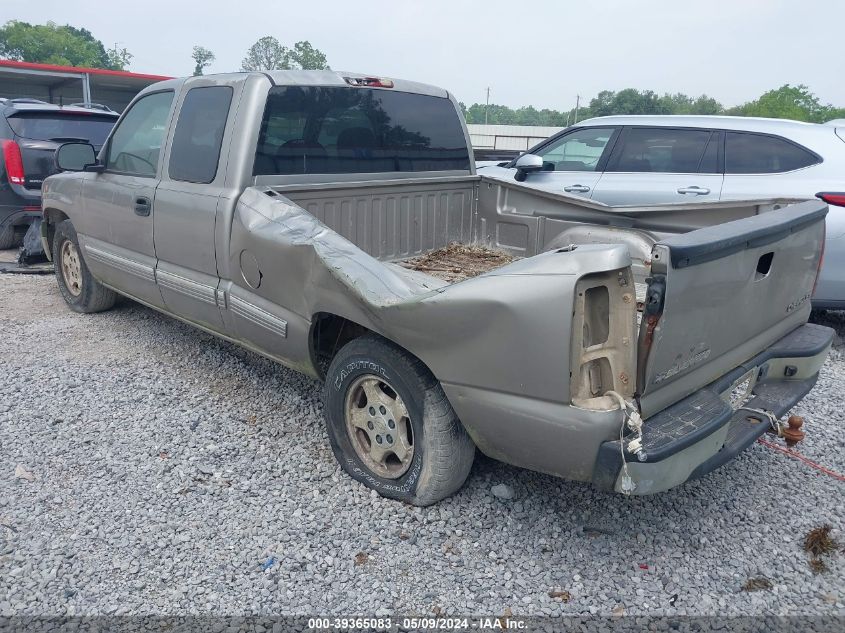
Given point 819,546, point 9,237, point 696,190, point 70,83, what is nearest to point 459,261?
point 696,190

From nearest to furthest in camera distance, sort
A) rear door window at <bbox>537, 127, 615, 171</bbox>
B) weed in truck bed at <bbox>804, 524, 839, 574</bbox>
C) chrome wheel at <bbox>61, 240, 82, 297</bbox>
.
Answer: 1. weed in truck bed at <bbox>804, 524, 839, 574</bbox>
2. chrome wheel at <bbox>61, 240, 82, 297</bbox>
3. rear door window at <bbox>537, 127, 615, 171</bbox>

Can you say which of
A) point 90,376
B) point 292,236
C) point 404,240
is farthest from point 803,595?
point 90,376

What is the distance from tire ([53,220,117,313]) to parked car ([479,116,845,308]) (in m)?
3.71

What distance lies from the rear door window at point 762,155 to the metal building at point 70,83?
21.8 metres

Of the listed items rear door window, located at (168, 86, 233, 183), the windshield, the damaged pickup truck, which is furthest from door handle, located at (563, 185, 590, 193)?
the windshield

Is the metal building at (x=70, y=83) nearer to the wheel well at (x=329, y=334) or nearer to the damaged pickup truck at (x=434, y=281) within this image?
the damaged pickup truck at (x=434, y=281)

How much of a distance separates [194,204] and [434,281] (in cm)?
162

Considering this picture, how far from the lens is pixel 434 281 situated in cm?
318

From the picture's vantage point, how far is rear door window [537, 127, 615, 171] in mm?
6734

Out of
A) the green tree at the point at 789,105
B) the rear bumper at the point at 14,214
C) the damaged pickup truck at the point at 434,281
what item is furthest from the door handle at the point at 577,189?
the green tree at the point at 789,105

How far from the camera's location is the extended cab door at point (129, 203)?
4.45 m

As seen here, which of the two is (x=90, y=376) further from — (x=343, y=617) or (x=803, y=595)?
(x=803, y=595)

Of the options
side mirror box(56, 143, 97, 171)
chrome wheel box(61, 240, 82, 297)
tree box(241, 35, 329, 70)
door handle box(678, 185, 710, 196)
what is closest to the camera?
side mirror box(56, 143, 97, 171)

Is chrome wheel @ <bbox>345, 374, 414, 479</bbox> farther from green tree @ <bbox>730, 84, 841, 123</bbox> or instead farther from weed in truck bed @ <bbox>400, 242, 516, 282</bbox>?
green tree @ <bbox>730, 84, 841, 123</bbox>
